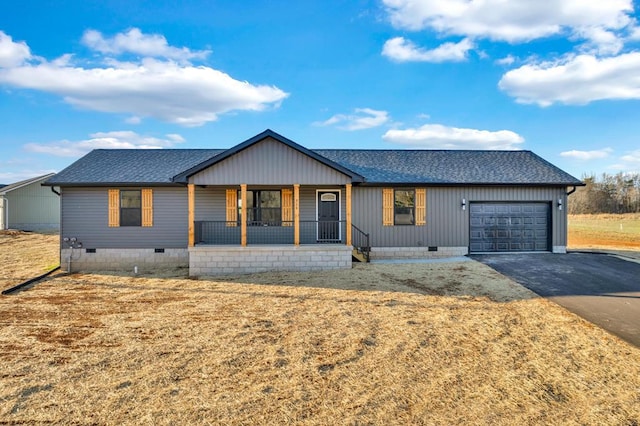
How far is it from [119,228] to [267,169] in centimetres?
626

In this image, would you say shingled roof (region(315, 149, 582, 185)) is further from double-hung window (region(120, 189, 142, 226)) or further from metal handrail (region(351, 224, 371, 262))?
double-hung window (region(120, 189, 142, 226))

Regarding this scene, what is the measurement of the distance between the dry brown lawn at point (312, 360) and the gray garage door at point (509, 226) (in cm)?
565

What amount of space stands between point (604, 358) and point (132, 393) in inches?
248

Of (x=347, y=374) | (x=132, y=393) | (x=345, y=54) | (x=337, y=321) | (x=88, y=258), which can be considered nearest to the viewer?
(x=132, y=393)

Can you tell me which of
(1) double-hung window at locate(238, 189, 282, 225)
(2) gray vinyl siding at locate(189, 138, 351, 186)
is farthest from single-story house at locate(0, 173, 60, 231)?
(2) gray vinyl siding at locate(189, 138, 351, 186)

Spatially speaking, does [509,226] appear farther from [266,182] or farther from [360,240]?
[266,182]

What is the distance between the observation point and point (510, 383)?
4.15 metres

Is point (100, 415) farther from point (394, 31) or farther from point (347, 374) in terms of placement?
point (394, 31)

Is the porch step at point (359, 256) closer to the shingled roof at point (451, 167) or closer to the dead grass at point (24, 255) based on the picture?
the shingled roof at point (451, 167)

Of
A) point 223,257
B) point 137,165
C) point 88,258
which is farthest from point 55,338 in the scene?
point 137,165

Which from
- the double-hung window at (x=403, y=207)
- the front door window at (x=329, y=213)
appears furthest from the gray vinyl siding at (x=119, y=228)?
the double-hung window at (x=403, y=207)

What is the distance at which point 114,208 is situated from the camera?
12.6m

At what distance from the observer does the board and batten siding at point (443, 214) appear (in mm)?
13219

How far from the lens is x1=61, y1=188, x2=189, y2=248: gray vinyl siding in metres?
12.5
